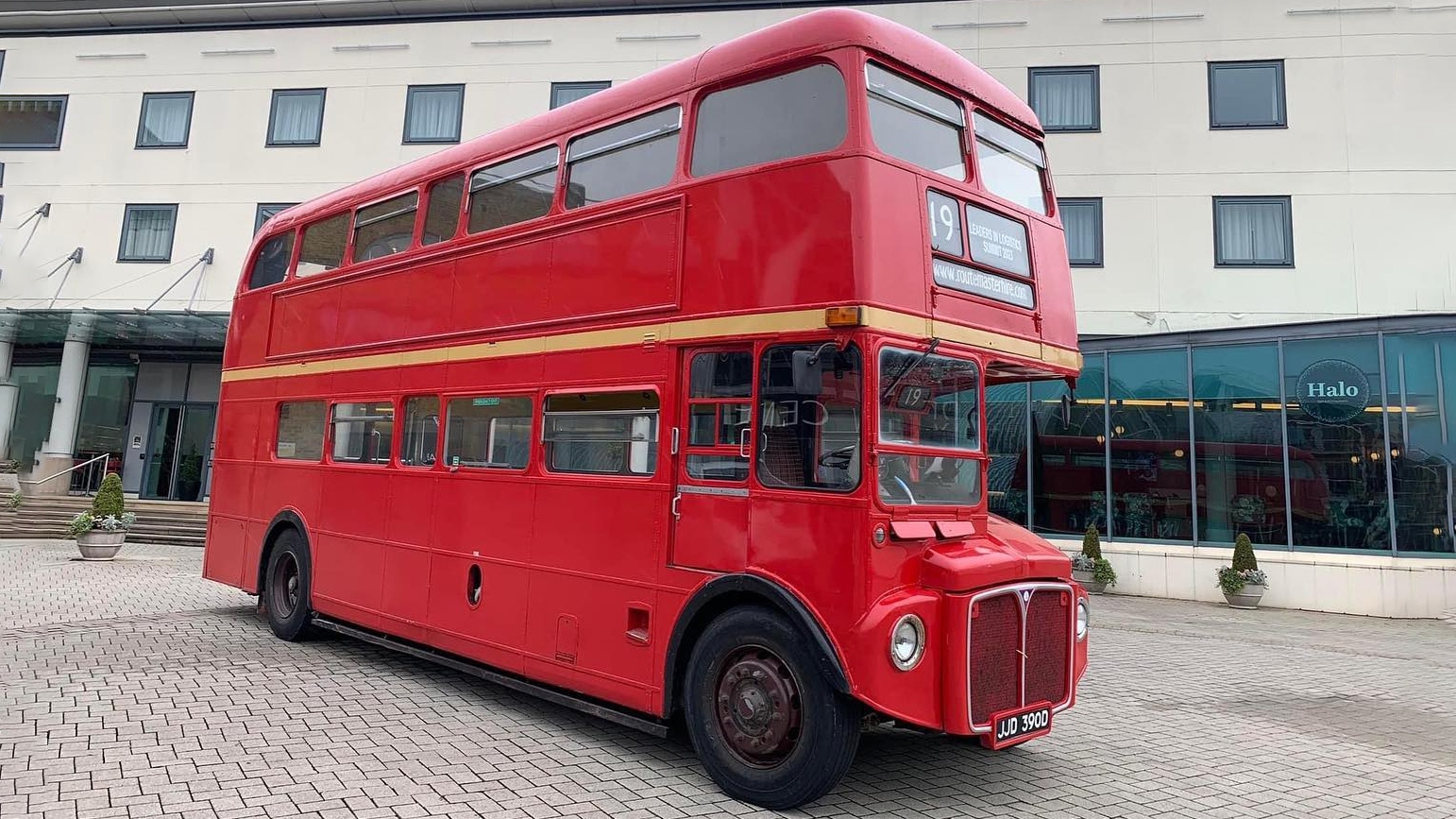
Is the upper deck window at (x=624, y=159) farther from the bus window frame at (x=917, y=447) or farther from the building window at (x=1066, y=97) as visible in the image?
the building window at (x=1066, y=97)

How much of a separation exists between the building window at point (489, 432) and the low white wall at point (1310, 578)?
488 inches

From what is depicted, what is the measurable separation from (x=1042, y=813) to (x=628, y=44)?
768 inches

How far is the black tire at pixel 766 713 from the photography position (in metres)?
4.43

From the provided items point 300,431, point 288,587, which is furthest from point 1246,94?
point 288,587

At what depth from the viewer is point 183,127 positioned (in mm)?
22203

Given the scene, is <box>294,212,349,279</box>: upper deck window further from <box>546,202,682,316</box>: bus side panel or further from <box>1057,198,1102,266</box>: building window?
<box>1057,198,1102,266</box>: building window

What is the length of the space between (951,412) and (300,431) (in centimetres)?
709

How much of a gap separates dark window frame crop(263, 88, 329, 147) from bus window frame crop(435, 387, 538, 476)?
17465 mm

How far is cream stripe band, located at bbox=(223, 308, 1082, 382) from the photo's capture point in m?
4.68

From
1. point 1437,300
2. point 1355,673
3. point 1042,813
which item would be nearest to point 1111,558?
point 1355,673

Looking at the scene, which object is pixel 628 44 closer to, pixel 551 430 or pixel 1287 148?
pixel 1287 148

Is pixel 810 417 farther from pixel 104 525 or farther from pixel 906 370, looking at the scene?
pixel 104 525

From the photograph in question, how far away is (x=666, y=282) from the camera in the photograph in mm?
5504

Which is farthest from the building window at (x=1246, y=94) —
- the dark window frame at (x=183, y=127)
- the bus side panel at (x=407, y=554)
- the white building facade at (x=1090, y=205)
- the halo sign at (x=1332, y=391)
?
the dark window frame at (x=183, y=127)
